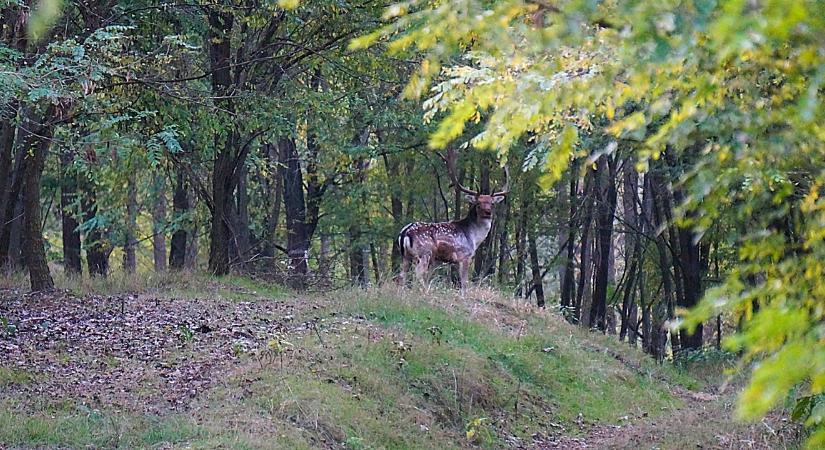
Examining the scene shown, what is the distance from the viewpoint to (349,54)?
591 inches

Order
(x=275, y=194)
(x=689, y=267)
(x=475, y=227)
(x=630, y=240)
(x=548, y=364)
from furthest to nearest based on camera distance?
(x=275, y=194) → (x=630, y=240) → (x=689, y=267) → (x=475, y=227) → (x=548, y=364)

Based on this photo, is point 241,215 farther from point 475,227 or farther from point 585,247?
point 585,247

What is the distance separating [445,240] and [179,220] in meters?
5.59

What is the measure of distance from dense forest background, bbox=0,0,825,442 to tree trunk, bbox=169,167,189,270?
0.07m

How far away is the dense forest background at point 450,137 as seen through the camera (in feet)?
10.5

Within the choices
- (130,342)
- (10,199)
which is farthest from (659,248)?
(130,342)

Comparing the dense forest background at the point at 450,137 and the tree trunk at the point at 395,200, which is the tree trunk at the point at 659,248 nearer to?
the dense forest background at the point at 450,137

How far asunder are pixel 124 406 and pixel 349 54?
26.1 feet

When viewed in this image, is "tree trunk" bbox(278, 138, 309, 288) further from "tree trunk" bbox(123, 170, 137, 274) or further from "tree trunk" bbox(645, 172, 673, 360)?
"tree trunk" bbox(645, 172, 673, 360)

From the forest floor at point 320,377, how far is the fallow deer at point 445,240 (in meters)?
1.03

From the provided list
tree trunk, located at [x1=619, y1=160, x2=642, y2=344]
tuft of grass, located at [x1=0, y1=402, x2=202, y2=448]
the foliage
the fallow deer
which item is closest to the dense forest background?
the foliage

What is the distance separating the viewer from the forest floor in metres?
8.19

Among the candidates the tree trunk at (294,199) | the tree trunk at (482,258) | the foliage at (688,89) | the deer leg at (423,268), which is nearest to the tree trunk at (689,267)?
the tree trunk at (482,258)

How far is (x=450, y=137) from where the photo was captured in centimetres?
376
